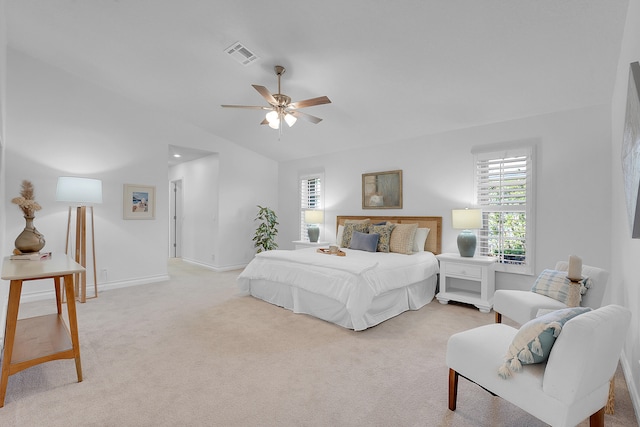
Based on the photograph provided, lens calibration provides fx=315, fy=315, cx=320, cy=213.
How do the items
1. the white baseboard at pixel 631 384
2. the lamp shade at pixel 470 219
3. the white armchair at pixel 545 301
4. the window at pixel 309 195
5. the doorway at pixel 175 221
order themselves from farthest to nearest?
the doorway at pixel 175 221
the window at pixel 309 195
the lamp shade at pixel 470 219
the white armchair at pixel 545 301
the white baseboard at pixel 631 384

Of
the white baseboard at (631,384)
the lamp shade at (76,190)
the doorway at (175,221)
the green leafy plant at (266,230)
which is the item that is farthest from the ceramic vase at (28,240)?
the doorway at (175,221)

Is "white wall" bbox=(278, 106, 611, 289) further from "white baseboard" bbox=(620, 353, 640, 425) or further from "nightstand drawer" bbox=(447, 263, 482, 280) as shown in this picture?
"white baseboard" bbox=(620, 353, 640, 425)

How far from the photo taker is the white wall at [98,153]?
13.6 feet

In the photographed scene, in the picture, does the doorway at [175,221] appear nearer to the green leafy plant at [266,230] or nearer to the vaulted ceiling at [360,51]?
the green leafy plant at [266,230]

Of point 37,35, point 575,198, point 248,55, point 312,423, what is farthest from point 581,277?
point 37,35

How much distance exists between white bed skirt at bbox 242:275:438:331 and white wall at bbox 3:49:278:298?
2.28m

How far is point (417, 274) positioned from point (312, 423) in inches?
97.7

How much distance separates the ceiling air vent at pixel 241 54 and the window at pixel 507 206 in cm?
313

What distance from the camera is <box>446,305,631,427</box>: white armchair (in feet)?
4.36

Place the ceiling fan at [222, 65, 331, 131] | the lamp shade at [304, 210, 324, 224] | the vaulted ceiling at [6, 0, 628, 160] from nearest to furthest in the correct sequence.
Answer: the vaulted ceiling at [6, 0, 628, 160] → the ceiling fan at [222, 65, 331, 131] → the lamp shade at [304, 210, 324, 224]

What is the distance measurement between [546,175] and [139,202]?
583 cm

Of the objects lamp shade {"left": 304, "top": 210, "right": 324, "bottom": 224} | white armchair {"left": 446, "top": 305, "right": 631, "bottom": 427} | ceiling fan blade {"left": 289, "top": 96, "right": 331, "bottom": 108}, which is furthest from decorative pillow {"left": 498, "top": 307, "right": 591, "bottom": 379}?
lamp shade {"left": 304, "top": 210, "right": 324, "bottom": 224}

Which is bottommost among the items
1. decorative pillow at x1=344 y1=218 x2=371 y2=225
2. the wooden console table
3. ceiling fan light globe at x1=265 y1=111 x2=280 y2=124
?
the wooden console table

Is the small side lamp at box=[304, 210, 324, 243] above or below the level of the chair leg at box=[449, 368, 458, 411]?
above
